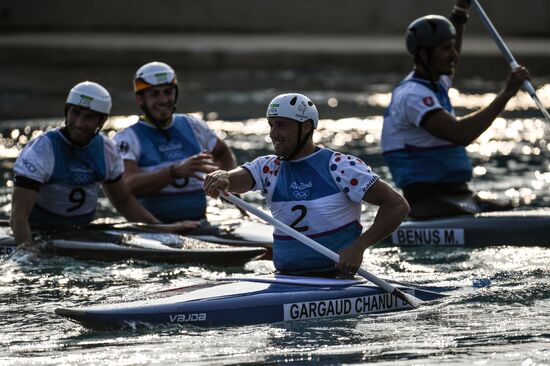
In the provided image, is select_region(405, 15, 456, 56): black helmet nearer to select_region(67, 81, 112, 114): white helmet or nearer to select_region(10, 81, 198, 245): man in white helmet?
select_region(10, 81, 198, 245): man in white helmet

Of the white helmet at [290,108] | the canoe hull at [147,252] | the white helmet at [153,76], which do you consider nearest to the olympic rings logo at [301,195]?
the white helmet at [290,108]

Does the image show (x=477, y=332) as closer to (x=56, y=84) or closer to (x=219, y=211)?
(x=219, y=211)

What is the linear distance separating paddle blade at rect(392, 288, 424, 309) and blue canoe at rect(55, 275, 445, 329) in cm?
5

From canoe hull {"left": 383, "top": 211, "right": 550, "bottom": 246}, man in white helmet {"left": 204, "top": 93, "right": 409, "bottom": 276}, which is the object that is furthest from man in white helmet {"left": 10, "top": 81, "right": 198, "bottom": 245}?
man in white helmet {"left": 204, "top": 93, "right": 409, "bottom": 276}

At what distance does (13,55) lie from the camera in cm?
2442

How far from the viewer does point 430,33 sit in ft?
32.9

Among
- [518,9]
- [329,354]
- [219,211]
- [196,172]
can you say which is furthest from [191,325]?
[518,9]

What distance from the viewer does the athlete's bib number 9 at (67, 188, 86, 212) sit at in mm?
9922

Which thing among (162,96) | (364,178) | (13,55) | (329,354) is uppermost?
(13,55)

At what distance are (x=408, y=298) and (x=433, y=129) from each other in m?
2.38

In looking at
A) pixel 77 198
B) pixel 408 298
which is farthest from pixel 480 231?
pixel 77 198

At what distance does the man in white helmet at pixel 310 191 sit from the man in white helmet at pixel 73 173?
219 cm

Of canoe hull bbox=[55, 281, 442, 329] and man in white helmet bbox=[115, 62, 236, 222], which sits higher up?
man in white helmet bbox=[115, 62, 236, 222]

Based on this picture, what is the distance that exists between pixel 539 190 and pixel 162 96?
475 centimetres
